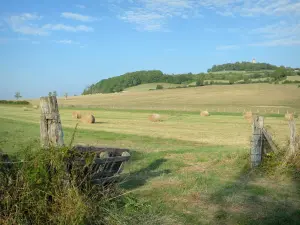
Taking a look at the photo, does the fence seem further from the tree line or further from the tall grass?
the tree line

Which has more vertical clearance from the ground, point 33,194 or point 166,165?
point 33,194

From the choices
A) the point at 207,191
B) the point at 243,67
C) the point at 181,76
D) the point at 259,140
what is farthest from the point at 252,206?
the point at 243,67

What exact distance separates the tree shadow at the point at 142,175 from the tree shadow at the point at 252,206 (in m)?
2.13

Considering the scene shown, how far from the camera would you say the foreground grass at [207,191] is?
718cm

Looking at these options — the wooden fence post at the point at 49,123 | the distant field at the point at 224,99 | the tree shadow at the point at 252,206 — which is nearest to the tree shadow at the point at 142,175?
the tree shadow at the point at 252,206

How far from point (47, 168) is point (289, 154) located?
25.3ft

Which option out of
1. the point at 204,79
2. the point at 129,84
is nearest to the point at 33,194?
the point at 204,79

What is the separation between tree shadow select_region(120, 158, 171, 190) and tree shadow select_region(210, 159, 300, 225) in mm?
2126

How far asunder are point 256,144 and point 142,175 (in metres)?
3.56

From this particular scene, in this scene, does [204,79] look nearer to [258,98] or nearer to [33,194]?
[258,98]

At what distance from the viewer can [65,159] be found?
6.11 metres

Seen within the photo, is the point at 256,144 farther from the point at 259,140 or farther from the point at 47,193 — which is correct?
the point at 47,193

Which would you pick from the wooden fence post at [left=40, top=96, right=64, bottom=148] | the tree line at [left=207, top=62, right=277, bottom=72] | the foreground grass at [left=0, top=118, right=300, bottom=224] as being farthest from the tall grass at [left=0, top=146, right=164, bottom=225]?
the tree line at [left=207, top=62, right=277, bottom=72]

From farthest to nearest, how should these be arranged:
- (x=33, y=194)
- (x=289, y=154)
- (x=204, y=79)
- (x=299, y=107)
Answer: (x=204, y=79) → (x=299, y=107) → (x=289, y=154) → (x=33, y=194)
